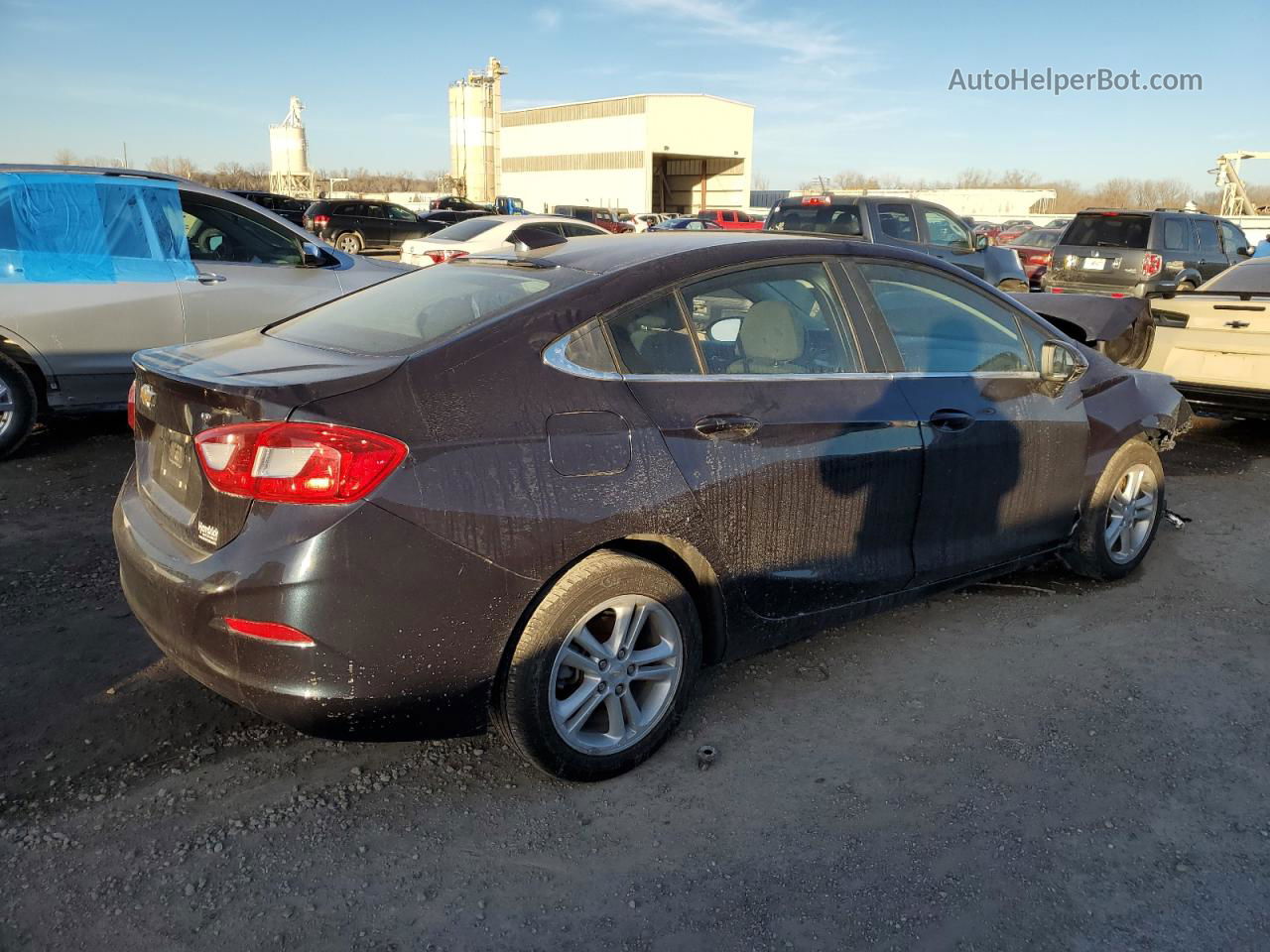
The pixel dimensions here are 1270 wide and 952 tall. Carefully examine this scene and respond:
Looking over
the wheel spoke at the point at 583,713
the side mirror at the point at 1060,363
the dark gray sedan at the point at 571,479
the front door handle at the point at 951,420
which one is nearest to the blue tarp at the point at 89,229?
the dark gray sedan at the point at 571,479

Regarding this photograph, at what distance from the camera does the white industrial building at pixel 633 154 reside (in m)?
62.8

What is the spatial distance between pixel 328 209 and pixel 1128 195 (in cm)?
9163

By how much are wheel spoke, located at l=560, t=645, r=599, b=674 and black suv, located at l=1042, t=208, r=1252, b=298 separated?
13812 mm

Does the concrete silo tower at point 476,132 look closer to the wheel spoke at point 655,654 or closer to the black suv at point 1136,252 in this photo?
the black suv at point 1136,252

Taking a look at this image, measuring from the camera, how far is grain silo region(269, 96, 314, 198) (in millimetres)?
75188

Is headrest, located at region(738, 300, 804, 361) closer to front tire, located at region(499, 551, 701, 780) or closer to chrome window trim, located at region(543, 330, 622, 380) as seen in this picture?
chrome window trim, located at region(543, 330, 622, 380)

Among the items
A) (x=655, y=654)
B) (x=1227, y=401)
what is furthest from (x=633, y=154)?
(x=655, y=654)

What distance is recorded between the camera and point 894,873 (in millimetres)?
2621

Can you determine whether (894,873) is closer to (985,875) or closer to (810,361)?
(985,875)

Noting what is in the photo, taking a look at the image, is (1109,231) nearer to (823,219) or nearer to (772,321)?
(823,219)

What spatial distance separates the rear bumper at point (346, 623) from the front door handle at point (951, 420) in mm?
1801

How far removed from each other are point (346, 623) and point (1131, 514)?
3776mm

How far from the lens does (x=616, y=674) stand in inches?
116

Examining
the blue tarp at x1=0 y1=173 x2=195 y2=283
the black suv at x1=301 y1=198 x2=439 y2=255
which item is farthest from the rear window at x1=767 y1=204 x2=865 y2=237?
the black suv at x1=301 y1=198 x2=439 y2=255
